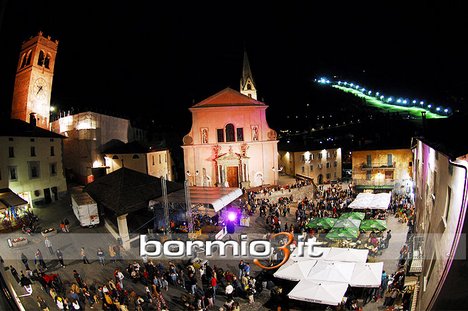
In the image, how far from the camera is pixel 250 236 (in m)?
19.4

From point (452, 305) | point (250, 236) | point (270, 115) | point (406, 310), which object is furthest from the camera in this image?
point (270, 115)

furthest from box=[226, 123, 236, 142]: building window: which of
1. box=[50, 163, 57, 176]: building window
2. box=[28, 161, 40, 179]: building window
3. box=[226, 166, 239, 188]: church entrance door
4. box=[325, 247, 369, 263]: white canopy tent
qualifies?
box=[325, 247, 369, 263]: white canopy tent

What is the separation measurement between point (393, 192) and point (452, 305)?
3152cm

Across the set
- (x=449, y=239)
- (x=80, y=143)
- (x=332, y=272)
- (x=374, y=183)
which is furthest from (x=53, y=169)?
(x=374, y=183)

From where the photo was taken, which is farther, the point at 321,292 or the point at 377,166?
the point at 377,166

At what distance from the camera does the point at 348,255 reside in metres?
13.7

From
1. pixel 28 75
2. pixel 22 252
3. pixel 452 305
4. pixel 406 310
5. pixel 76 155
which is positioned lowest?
pixel 406 310

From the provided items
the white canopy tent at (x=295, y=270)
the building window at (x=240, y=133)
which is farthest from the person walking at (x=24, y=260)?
the building window at (x=240, y=133)

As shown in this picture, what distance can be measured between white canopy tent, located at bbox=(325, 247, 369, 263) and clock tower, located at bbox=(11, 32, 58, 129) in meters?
21.6

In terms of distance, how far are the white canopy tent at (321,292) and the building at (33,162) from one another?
15.8 meters

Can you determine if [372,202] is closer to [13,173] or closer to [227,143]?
[227,143]

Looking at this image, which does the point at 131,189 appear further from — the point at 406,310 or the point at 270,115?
the point at 270,115

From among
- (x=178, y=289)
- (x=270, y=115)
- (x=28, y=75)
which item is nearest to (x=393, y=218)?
(x=178, y=289)

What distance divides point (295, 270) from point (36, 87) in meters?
22.8
